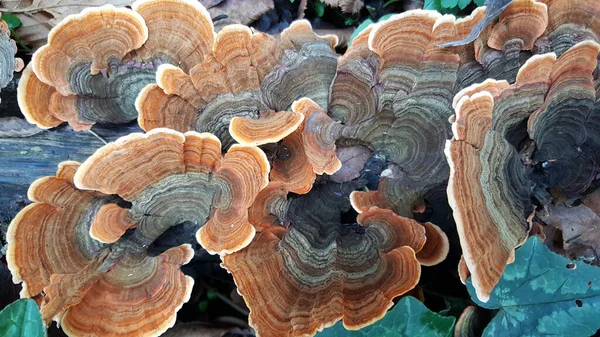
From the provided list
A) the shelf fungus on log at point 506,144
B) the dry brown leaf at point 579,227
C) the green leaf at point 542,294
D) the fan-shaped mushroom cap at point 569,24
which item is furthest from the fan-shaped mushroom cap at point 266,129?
the dry brown leaf at point 579,227

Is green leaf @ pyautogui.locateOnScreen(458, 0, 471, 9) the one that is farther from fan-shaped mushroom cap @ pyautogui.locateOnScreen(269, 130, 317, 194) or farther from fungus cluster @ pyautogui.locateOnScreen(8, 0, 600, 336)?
fan-shaped mushroom cap @ pyautogui.locateOnScreen(269, 130, 317, 194)

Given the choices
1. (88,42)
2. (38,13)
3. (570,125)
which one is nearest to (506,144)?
(570,125)

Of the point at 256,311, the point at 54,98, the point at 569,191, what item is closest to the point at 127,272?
the point at 256,311

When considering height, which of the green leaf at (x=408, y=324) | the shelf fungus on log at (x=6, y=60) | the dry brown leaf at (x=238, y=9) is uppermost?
the shelf fungus on log at (x=6, y=60)

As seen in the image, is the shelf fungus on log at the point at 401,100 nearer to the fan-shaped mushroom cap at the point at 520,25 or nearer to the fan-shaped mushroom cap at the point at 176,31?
the fan-shaped mushroom cap at the point at 520,25

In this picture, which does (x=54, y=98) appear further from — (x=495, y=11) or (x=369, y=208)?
(x=495, y=11)
